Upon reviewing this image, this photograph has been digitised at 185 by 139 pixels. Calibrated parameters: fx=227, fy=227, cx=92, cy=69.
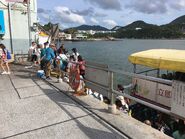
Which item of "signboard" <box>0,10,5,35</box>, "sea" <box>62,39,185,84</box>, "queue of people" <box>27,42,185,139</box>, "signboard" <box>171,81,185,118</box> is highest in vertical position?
"signboard" <box>0,10,5,35</box>

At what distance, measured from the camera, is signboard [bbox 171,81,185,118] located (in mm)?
3692

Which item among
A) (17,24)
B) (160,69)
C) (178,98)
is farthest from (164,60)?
(17,24)

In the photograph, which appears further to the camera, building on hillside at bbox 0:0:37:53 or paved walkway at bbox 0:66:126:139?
building on hillside at bbox 0:0:37:53

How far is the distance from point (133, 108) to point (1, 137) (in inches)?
242

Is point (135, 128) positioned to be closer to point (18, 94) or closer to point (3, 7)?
point (18, 94)

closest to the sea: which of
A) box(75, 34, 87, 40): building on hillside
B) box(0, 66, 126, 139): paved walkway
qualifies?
box(0, 66, 126, 139): paved walkway

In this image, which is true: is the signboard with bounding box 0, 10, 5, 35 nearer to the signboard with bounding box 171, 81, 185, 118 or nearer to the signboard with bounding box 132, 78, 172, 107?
the signboard with bounding box 132, 78, 172, 107

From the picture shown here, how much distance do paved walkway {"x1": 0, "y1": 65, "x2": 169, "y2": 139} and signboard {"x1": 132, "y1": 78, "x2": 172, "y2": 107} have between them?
3674 millimetres

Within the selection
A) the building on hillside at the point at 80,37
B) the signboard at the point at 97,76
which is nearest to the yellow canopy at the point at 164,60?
the signboard at the point at 97,76

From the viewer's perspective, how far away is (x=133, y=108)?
30.9 feet

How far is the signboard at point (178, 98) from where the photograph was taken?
3692mm

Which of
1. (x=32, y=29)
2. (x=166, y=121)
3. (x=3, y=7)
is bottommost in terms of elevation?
(x=166, y=121)

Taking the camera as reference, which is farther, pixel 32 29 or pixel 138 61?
pixel 32 29

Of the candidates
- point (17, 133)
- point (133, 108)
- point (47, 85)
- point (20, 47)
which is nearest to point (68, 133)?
point (17, 133)
